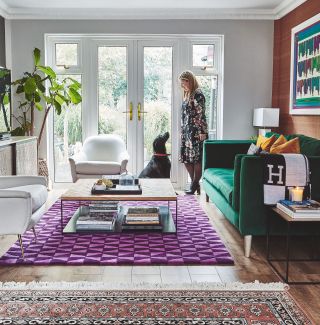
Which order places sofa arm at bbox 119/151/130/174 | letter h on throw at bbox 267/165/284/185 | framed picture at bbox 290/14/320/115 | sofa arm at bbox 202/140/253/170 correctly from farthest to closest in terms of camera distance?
sofa arm at bbox 119/151/130/174
sofa arm at bbox 202/140/253/170
framed picture at bbox 290/14/320/115
letter h on throw at bbox 267/165/284/185

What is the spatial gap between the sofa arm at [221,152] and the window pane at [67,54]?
2.46 metres

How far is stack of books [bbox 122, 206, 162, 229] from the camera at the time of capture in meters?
4.11

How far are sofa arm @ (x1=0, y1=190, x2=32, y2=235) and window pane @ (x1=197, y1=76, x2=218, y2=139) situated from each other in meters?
3.94

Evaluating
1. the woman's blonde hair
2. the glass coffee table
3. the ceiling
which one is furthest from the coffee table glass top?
the ceiling

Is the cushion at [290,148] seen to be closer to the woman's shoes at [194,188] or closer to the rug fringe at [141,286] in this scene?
the rug fringe at [141,286]

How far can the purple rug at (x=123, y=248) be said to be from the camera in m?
3.45

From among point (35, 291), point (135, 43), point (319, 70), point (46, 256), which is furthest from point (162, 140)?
point (35, 291)

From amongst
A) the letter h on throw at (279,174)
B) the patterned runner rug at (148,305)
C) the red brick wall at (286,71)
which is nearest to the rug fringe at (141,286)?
the patterned runner rug at (148,305)

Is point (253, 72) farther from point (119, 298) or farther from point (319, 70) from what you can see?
point (119, 298)

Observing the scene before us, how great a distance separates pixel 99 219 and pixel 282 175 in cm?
162

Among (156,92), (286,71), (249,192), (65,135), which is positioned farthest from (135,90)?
(249,192)

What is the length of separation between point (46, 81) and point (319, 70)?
369 cm

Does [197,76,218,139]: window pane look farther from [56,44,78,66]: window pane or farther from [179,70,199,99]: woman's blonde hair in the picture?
[56,44,78,66]: window pane

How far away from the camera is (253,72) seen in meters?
6.69
